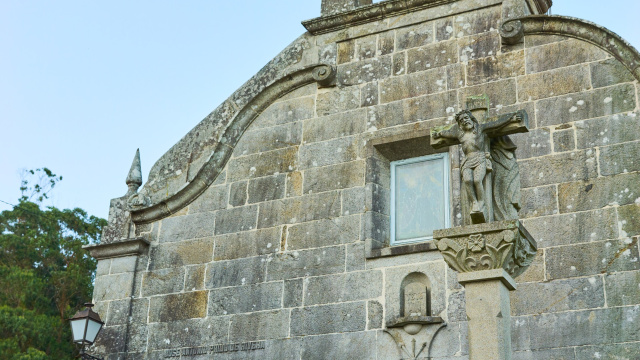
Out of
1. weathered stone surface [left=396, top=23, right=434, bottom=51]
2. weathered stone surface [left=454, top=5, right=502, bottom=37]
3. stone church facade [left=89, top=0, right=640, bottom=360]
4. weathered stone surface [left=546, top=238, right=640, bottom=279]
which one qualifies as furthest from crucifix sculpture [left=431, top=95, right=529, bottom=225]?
weathered stone surface [left=396, top=23, right=434, bottom=51]

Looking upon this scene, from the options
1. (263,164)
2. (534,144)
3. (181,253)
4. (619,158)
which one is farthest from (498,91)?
(181,253)

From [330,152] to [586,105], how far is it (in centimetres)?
288

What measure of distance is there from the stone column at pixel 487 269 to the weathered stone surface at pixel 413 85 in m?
3.30

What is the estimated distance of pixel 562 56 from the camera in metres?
9.59

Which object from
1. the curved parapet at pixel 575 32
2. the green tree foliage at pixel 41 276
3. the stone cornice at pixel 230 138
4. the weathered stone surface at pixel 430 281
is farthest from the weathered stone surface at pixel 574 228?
the green tree foliage at pixel 41 276

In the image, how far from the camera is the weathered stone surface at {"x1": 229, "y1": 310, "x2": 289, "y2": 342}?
31.8 feet

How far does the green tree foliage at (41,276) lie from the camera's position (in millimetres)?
20953

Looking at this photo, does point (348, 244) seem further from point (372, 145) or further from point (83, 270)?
point (83, 270)

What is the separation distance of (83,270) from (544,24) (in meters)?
16.9

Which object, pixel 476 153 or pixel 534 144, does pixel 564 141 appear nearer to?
pixel 534 144

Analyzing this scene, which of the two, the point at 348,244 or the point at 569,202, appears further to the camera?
the point at 348,244

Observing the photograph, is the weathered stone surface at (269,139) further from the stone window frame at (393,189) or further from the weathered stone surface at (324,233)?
the stone window frame at (393,189)

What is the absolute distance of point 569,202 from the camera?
28.9 ft

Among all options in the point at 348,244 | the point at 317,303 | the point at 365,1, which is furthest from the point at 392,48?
the point at 317,303
